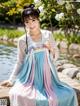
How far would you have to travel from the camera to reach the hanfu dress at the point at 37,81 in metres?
3.78

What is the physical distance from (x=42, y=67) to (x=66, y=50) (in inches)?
468

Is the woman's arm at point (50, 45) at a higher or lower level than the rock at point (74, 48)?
higher

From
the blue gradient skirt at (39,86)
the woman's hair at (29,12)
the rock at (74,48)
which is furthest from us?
the rock at (74,48)

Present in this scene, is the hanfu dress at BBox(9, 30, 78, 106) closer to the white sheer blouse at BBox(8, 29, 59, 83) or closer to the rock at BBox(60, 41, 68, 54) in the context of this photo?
the white sheer blouse at BBox(8, 29, 59, 83)

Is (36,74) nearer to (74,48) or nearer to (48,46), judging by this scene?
(48,46)

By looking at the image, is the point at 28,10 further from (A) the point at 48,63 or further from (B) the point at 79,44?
(B) the point at 79,44

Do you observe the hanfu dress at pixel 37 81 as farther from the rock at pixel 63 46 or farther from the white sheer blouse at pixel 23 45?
the rock at pixel 63 46

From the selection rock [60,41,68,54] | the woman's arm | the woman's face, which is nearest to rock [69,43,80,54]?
rock [60,41,68,54]

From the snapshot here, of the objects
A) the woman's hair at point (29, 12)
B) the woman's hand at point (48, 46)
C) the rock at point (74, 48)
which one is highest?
the woman's hair at point (29, 12)

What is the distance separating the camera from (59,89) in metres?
3.91

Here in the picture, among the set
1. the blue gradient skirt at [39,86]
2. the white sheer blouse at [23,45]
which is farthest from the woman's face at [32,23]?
the blue gradient skirt at [39,86]

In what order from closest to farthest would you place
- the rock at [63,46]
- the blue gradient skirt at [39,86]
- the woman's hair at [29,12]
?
the blue gradient skirt at [39,86]
the woman's hair at [29,12]
the rock at [63,46]

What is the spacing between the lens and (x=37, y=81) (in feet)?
12.9

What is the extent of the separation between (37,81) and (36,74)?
0.25 feet
